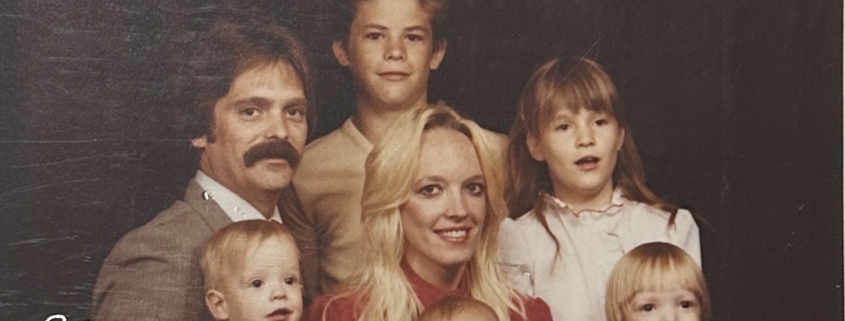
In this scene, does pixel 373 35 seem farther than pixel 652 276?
No

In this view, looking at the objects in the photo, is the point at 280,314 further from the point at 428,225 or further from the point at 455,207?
the point at 455,207

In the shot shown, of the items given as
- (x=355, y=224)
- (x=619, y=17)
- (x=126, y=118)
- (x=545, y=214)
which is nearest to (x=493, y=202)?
(x=545, y=214)

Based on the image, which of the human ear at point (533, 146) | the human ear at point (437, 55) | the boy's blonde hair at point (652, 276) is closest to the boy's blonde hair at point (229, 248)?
the human ear at point (437, 55)

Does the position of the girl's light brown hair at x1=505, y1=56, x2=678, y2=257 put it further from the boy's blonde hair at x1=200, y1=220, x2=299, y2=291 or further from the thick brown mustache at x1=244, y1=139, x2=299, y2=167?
the boy's blonde hair at x1=200, y1=220, x2=299, y2=291

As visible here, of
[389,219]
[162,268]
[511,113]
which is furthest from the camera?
[511,113]

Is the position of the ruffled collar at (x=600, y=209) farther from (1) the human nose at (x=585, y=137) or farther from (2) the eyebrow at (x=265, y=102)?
(2) the eyebrow at (x=265, y=102)

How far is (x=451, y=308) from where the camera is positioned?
4.07m

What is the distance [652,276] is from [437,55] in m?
1.10

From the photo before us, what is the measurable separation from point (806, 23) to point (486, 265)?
1.53 metres

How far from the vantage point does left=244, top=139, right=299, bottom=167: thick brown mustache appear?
13.1 ft

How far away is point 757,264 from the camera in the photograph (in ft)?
14.3

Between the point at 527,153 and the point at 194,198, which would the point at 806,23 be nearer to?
the point at 527,153

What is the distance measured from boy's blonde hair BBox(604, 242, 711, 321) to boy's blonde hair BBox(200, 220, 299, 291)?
123cm

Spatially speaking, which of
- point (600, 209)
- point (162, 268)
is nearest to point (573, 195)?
point (600, 209)
